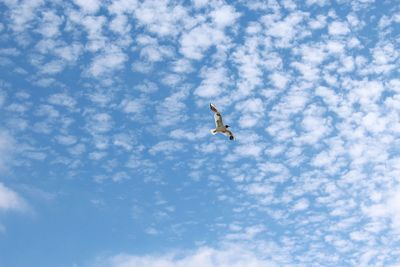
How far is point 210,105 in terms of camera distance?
125 meters

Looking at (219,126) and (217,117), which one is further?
(219,126)

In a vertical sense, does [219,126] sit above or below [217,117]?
below

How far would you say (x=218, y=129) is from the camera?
127 meters

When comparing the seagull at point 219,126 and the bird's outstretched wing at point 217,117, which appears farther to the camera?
the seagull at point 219,126

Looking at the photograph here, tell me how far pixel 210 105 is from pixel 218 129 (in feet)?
11.8

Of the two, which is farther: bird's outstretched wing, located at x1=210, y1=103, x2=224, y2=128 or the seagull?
the seagull
